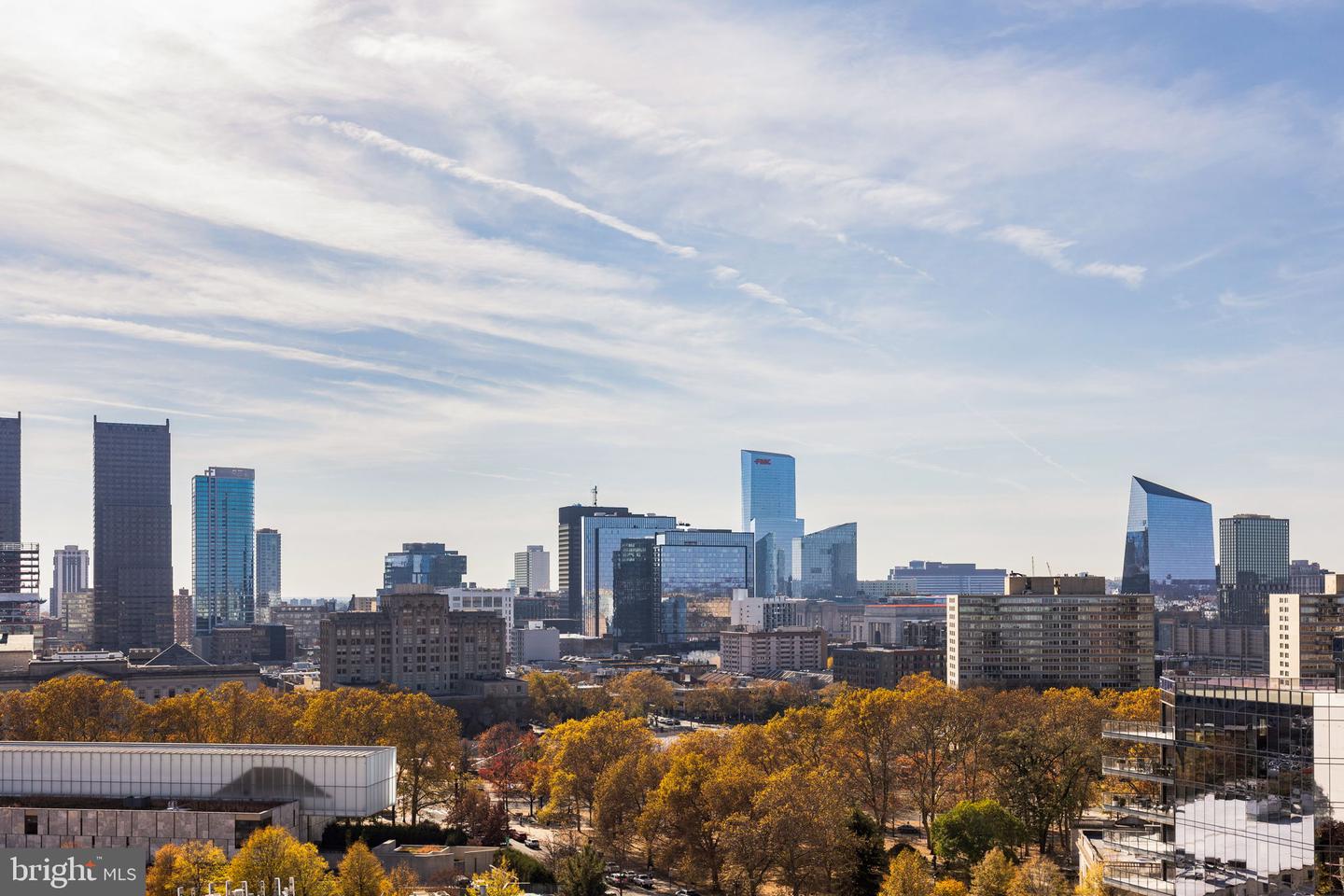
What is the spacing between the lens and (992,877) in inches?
2707

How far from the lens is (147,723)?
11831cm

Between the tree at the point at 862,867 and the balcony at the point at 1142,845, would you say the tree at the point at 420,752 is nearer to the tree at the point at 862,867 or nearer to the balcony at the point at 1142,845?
the tree at the point at 862,867

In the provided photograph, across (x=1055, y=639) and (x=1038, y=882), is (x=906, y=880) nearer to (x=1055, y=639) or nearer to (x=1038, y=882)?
(x=1038, y=882)

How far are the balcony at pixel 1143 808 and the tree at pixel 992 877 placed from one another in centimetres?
642

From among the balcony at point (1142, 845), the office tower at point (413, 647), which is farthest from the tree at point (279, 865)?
the office tower at point (413, 647)

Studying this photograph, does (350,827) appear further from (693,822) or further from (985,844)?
(985,844)

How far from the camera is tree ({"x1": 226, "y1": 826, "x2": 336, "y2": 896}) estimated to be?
65125mm

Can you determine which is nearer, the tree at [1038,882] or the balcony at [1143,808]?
the balcony at [1143,808]

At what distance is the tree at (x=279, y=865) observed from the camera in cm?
6512

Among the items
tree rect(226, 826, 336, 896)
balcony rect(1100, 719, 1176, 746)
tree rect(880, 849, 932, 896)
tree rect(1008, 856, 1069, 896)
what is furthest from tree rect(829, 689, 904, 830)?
tree rect(226, 826, 336, 896)

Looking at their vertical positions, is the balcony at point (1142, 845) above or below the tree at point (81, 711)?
above

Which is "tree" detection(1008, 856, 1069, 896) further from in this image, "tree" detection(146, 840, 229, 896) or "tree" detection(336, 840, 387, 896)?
"tree" detection(146, 840, 229, 896)

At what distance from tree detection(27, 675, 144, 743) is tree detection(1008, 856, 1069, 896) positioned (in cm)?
8402

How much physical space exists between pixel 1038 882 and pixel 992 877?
2.64 meters
